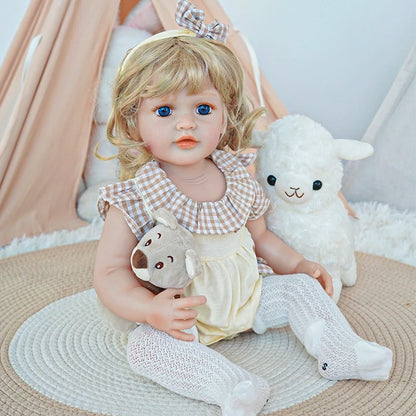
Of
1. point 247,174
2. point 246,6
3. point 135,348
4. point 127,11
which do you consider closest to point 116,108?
point 247,174

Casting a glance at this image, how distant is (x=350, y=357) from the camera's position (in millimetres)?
871

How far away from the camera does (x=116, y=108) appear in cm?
97

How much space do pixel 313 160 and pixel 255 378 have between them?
464 millimetres

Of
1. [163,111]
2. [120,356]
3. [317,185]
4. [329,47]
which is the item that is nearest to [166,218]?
[163,111]

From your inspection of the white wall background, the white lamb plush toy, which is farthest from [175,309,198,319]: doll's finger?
the white wall background

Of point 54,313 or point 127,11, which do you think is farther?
point 127,11

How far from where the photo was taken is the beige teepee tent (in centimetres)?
153

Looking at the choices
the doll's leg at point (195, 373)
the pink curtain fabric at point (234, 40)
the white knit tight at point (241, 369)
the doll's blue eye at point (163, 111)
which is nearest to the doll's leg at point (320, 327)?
the white knit tight at point (241, 369)

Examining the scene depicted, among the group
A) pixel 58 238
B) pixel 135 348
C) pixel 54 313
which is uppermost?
pixel 135 348

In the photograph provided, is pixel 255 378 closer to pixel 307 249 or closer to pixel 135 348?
pixel 135 348

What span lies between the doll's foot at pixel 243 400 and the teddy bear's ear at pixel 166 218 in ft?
0.82

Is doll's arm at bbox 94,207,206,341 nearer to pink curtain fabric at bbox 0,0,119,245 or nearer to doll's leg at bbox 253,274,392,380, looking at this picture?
doll's leg at bbox 253,274,392,380

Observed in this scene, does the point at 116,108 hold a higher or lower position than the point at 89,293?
higher

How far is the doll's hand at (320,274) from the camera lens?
1.05 meters
